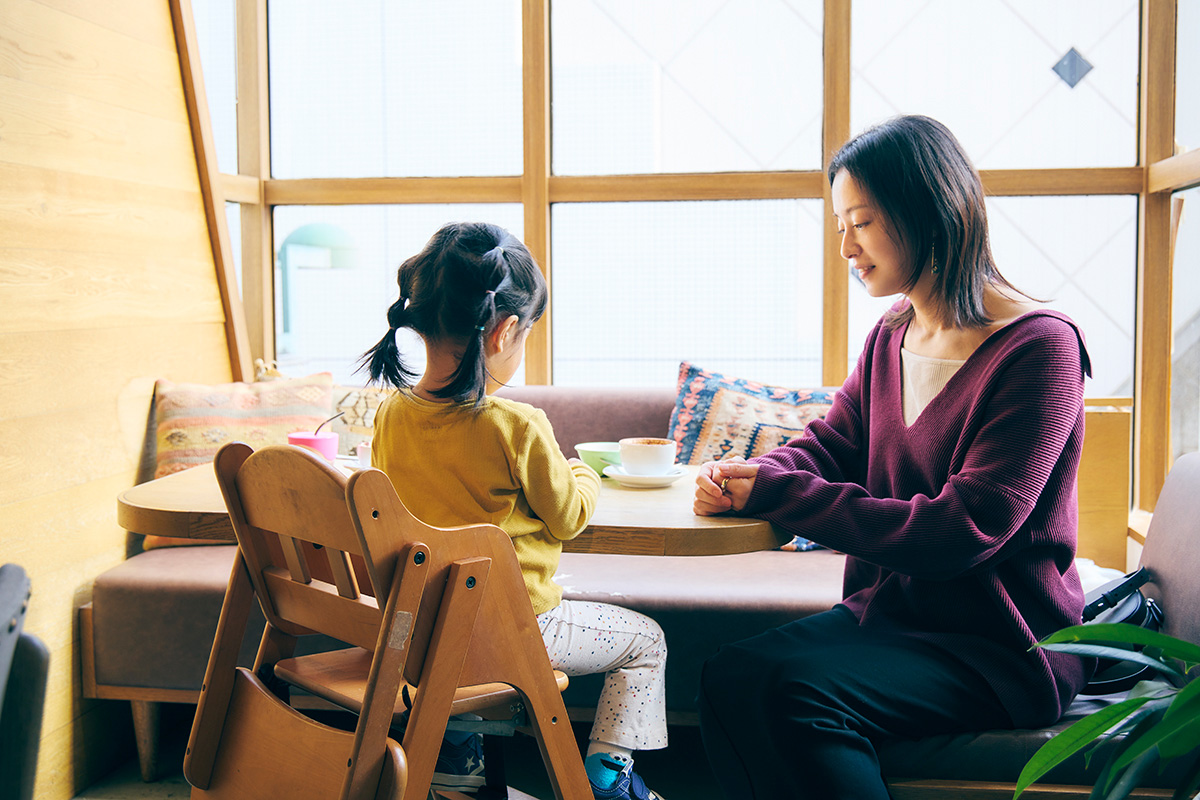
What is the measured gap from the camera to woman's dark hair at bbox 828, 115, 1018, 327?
136 cm

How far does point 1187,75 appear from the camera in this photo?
8.19ft

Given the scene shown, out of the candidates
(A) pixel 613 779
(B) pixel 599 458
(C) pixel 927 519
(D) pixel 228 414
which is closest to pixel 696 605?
(B) pixel 599 458

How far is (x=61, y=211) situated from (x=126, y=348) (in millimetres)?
358

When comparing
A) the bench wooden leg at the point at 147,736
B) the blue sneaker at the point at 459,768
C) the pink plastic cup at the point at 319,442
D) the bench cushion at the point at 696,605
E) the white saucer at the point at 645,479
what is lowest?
the bench wooden leg at the point at 147,736

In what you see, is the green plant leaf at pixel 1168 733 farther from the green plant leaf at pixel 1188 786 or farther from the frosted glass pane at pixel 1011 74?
the frosted glass pane at pixel 1011 74

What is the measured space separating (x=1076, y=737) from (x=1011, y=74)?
7.28 ft

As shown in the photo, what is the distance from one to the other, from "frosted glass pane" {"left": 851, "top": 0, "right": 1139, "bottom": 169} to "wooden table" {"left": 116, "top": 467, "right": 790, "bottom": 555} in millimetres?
1700

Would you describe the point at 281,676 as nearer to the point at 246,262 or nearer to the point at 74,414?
the point at 74,414

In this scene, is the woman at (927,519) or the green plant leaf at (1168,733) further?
the woman at (927,519)

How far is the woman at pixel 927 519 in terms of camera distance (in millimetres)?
1231

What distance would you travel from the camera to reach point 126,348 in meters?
2.25

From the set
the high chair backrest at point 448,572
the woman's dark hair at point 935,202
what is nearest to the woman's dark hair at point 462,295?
the high chair backrest at point 448,572

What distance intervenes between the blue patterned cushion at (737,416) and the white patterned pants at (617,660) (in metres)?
0.87

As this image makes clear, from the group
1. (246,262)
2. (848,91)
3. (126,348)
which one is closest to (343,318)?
(246,262)
